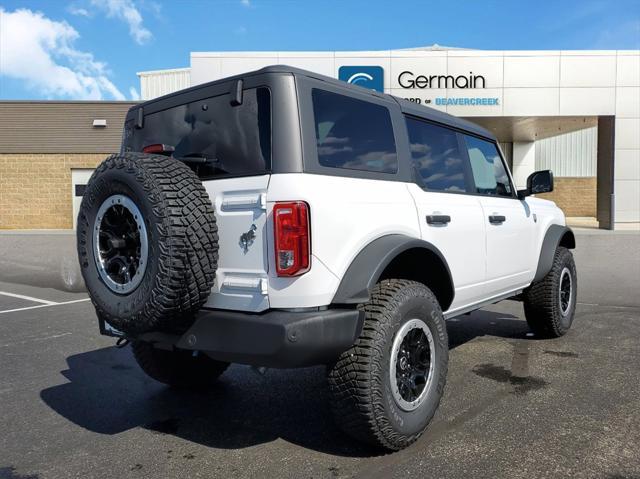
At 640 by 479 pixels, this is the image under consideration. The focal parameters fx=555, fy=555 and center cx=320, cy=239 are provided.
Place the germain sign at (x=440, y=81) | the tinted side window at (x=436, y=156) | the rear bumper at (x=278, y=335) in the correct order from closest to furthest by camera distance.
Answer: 1. the rear bumper at (x=278, y=335)
2. the tinted side window at (x=436, y=156)
3. the germain sign at (x=440, y=81)

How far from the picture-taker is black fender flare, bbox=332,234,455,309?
275 centimetres

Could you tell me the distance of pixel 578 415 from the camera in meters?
3.51

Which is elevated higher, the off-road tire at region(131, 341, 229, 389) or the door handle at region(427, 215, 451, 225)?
the door handle at region(427, 215, 451, 225)

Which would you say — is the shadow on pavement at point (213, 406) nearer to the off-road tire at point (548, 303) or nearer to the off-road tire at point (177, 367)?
the off-road tire at point (177, 367)

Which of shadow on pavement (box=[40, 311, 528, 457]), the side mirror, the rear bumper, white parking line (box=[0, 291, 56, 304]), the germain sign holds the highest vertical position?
the germain sign

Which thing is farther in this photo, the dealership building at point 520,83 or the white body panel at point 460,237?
the dealership building at point 520,83

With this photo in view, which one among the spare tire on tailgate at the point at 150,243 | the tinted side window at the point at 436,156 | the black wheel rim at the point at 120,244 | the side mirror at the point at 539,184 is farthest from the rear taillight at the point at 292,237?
the side mirror at the point at 539,184

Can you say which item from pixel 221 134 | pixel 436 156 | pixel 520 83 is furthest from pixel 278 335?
pixel 520 83

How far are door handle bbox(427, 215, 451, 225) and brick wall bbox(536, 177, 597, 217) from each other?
26.4 metres

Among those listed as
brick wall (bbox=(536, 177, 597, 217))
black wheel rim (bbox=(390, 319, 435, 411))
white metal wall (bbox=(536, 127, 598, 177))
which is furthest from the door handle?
white metal wall (bbox=(536, 127, 598, 177))

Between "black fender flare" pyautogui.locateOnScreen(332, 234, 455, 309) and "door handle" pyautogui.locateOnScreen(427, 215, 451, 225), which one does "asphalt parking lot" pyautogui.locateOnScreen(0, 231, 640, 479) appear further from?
"door handle" pyautogui.locateOnScreen(427, 215, 451, 225)

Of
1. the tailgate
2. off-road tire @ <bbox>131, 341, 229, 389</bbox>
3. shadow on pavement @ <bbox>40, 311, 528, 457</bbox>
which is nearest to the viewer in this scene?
the tailgate

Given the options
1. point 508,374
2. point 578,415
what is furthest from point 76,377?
point 578,415

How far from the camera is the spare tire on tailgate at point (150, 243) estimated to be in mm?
2617
